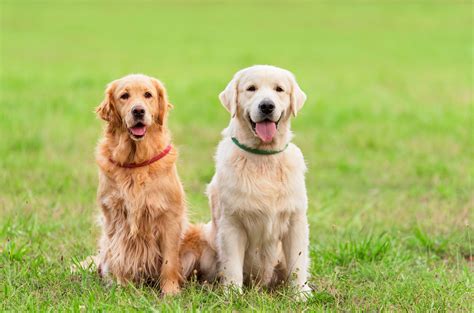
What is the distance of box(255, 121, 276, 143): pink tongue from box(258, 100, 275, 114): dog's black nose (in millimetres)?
122

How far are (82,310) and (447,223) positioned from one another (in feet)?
13.1

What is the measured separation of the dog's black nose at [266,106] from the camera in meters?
5.18

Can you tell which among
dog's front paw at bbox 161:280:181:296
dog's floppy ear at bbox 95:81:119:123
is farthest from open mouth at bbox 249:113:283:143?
dog's front paw at bbox 161:280:181:296

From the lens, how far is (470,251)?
6.80 m

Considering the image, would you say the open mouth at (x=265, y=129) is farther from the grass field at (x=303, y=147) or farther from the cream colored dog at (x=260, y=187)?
the grass field at (x=303, y=147)

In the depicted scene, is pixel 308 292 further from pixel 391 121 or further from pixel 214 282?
pixel 391 121

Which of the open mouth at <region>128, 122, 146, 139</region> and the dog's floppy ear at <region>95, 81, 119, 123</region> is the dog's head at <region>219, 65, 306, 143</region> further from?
the dog's floppy ear at <region>95, 81, 119, 123</region>

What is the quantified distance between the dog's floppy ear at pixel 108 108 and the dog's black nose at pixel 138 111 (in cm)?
26

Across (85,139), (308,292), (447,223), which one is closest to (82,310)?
(308,292)

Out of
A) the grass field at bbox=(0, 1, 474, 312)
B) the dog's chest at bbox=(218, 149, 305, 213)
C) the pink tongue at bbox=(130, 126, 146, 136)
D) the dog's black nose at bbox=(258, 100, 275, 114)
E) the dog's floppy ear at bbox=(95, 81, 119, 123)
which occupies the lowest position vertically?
the grass field at bbox=(0, 1, 474, 312)

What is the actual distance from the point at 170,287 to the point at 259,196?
92cm

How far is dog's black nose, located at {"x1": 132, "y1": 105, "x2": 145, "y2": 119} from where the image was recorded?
17.6 ft

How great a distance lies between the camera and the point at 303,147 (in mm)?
11383

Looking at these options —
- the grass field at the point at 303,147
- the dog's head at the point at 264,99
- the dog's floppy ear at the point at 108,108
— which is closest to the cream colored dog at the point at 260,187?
the dog's head at the point at 264,99
